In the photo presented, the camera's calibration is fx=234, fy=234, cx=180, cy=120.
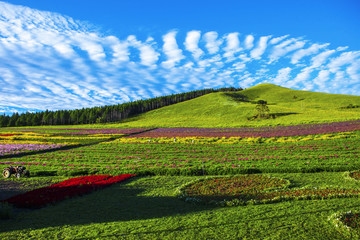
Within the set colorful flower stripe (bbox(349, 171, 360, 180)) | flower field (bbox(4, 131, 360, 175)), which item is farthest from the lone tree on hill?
colorful flower stripe (bbox(349, 171, 360, 180))

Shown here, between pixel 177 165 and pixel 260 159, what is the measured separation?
9.62 metres

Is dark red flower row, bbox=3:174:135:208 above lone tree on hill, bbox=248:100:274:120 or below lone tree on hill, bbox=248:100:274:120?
below

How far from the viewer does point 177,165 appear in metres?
25.8

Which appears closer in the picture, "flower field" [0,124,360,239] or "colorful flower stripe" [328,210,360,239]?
"colorful flower stripe" [328,210,360,239]

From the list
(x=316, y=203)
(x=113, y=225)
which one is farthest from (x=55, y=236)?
(x=316, y=203)

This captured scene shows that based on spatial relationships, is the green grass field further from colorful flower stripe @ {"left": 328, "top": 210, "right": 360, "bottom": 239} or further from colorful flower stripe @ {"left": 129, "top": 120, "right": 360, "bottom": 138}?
colorful flower stripe @ {"left": 129, "top": 120, "right": 360, "bottom": 138}

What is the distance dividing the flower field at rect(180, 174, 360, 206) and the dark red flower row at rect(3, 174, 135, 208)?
23.7 ft

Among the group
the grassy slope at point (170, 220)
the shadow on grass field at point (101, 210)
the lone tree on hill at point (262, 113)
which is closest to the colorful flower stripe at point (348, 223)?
the grassy slope at point (170, 220)

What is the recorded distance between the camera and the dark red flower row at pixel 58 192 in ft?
47.5

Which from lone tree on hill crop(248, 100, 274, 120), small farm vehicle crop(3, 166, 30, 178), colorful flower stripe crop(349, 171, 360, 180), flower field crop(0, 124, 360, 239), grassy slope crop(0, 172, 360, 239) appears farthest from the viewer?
lone tree on hill crop(248, 100, 274, 120)

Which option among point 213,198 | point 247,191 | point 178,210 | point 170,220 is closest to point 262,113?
point 247,191

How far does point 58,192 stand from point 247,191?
13.2 metres

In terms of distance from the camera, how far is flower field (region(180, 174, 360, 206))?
42.0 ft

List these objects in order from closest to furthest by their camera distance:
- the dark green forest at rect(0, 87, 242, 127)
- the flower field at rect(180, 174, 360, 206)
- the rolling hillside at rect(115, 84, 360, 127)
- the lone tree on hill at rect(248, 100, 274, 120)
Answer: the flower field at rect(180, 174, 360, 206), the lone tree on hill at rect(248, 100, 274, 120), the rolling hillside at rect(115, 84, 360, 127), the dark green forest at rect(0, 87, 242, 127)
